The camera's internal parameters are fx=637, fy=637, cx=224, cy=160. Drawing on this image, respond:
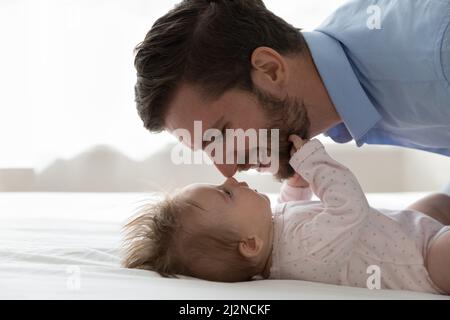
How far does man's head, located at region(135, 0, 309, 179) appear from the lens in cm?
131

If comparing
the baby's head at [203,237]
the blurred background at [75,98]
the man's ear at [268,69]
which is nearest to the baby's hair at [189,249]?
the baby's head at [203,237]

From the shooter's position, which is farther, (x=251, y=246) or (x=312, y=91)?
(x=312, y=91)

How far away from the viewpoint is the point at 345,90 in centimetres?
137

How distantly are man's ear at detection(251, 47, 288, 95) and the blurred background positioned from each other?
1602mm

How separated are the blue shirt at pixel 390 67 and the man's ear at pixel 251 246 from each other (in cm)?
33

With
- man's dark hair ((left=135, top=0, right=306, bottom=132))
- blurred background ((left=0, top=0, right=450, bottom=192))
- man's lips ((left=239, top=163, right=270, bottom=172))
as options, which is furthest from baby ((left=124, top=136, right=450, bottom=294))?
blurred background ((left=0, top=0, right=450, bottom=192))

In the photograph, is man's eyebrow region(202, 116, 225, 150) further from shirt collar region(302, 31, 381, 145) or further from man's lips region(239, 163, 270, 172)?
shirt collar region(302, 31, 381, 145)

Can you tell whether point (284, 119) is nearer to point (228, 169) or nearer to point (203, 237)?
point (228, 169)

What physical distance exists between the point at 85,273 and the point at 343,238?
47cm

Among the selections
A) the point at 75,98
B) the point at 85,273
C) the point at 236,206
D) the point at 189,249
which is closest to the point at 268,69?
the point at 236,206

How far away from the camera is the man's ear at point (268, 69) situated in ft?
4.38

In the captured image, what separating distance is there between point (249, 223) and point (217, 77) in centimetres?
31

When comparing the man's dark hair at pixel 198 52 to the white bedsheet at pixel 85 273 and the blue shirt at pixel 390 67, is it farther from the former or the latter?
the white bedsheet at pixel 85 273
